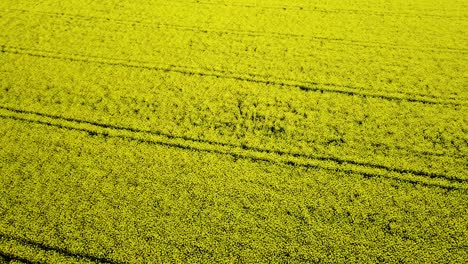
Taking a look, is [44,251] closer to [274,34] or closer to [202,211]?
[202,211]

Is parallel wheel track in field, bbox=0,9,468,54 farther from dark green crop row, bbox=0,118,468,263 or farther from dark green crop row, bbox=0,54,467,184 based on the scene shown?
dark green crop row, bbox=0,118,468,263

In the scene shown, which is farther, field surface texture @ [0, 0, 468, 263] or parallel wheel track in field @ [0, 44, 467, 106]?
parallel wheel track in field @ [0, 44, 467, 106]

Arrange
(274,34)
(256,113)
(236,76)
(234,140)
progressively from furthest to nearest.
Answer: (274,34) < (236,76) < (256,113) < (234,140)

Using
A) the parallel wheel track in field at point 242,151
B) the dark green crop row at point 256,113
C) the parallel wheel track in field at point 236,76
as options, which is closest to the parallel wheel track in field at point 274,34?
the parallel wheel track in field at point 236,76

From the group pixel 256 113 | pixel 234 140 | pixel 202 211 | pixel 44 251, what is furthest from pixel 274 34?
pixel 44 251

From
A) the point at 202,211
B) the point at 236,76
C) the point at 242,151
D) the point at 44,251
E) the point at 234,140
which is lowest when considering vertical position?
the point at 44,251

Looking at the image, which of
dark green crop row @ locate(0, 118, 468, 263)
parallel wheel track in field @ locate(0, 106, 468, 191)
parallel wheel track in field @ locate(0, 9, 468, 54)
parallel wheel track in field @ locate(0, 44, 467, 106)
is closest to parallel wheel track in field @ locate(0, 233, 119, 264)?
dark green crop row @ locate(0, 118, 468, 263)

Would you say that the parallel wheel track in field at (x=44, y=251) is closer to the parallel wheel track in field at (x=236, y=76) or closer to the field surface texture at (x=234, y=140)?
the field surface texture at (x=234, y=140)
